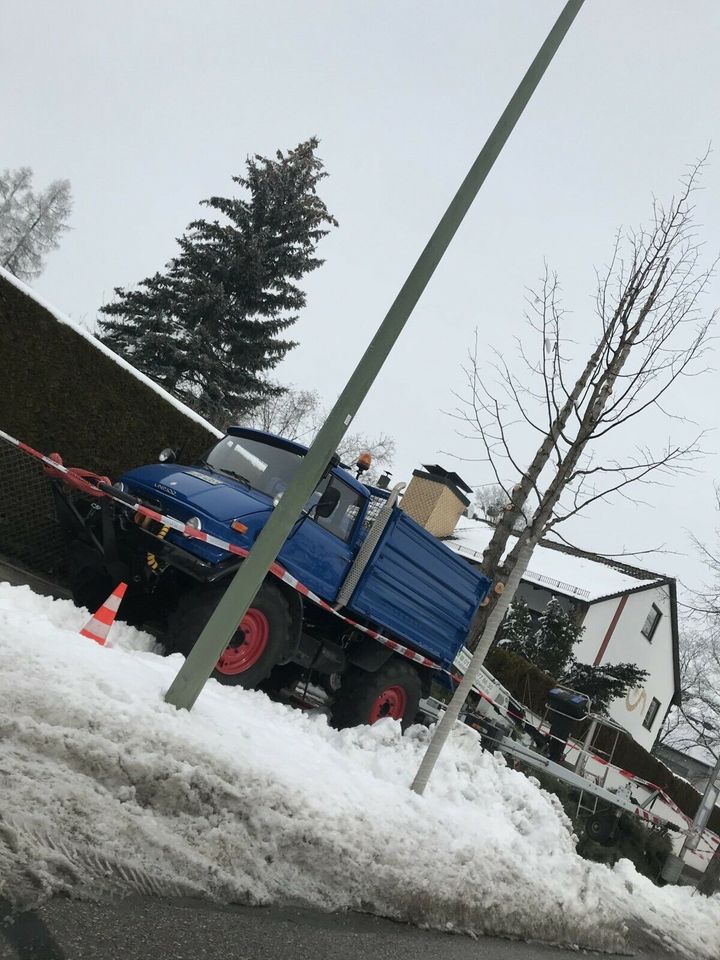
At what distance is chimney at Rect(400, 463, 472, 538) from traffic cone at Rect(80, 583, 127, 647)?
2496 centimetres

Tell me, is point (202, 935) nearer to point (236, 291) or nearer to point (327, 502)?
point (327, 502)

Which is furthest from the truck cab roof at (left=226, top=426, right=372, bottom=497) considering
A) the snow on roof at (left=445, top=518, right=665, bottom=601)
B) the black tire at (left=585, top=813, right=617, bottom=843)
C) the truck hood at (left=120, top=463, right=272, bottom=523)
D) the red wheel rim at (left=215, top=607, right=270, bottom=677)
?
the snow on roof at (left=445, top=518, right=665, bottom=601)

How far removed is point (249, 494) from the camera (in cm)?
729

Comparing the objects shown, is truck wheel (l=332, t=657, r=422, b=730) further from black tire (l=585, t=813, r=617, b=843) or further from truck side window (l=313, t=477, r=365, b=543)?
black tire (l=585, t=813, r=617, b=843)

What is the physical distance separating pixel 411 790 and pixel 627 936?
2231 millimetres

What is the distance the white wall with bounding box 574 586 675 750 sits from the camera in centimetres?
2855

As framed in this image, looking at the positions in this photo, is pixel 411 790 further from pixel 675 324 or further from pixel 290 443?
pixel 675 324

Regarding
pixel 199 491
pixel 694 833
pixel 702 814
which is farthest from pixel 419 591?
pixel 702 814

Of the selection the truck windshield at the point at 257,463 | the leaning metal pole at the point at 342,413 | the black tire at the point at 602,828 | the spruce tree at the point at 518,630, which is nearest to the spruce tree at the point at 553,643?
the spruce tree at the point at 518,630

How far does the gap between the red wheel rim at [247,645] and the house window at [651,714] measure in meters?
31.0

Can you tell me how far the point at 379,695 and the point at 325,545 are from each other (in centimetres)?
183

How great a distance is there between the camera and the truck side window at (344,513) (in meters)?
7.85

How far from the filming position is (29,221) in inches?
2190

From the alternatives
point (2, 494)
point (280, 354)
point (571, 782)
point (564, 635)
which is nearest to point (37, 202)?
point (280, 354)
